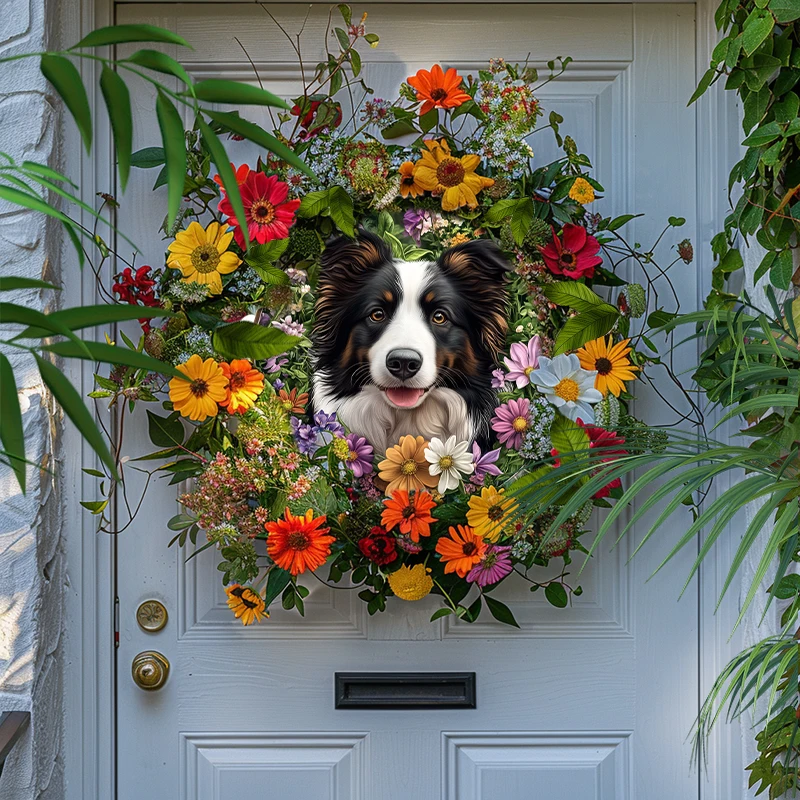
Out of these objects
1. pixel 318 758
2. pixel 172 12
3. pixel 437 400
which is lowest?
pixel 318 758

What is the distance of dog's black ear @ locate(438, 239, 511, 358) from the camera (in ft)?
4.31

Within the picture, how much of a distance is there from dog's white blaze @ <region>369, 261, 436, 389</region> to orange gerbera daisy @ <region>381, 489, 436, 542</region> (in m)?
0.18

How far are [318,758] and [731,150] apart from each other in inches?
48.7

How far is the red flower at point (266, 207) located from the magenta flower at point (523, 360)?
0.39 meters

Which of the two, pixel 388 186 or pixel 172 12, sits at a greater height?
pixel 172 12

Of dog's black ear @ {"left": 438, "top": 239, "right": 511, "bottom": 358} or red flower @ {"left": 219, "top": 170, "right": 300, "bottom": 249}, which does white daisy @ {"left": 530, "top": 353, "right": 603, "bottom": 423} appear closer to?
dog's black ear @ {"left": 438, "top": 239, "right": 511, "bottom": 358}

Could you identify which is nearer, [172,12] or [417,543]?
[417,543]

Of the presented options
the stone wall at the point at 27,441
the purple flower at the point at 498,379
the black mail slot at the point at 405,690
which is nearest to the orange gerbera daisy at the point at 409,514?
the purple flower at the point at 498,379

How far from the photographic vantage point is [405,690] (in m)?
1.42

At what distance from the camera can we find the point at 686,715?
144cm

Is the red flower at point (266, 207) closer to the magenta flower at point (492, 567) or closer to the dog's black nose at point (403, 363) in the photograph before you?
the dog's black nose at point (403, 363)

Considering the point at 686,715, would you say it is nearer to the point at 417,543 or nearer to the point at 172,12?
the point at 417,543

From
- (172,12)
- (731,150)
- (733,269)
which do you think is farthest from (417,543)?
(172,12)

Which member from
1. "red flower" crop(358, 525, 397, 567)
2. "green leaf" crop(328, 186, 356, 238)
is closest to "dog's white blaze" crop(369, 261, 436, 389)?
"green leaf" crop(328, 186, 356, 238)
